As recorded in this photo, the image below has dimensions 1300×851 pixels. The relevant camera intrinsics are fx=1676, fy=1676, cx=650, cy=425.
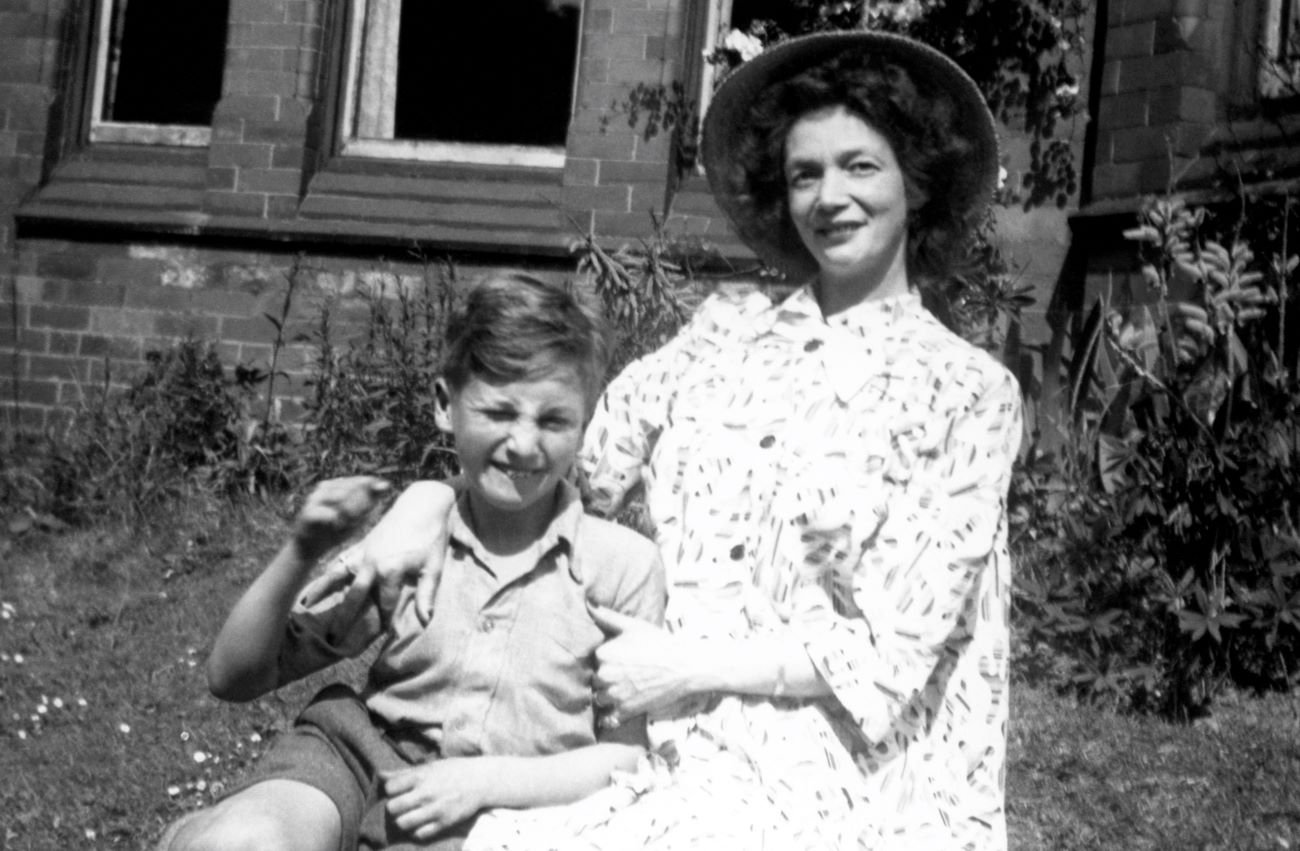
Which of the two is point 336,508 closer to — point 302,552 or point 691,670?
point 302,552

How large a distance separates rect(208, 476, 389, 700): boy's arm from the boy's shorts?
98mm

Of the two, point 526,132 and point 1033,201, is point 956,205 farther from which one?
point 526,132

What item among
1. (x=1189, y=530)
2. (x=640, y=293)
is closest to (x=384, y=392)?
(x=640, y=293)

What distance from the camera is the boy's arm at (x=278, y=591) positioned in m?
2.35

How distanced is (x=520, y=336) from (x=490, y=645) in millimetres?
483

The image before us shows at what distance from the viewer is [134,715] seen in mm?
5109

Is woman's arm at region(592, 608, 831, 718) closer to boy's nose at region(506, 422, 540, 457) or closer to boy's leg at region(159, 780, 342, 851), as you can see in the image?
boy's nose at region(506, 422, 540, 457)

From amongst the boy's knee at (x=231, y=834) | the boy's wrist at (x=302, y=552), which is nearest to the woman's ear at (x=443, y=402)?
the boy's wrist at (x=302, y=552)

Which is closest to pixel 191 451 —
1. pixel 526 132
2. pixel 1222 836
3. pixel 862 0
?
pixel 526 132

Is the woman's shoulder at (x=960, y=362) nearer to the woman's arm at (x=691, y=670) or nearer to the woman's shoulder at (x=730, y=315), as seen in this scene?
the woman's shoulder at (x=730, y=315)

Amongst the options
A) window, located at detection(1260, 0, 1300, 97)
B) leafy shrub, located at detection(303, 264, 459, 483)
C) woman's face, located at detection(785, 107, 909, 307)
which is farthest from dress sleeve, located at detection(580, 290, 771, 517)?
window, located at detection(1260, 0, 1300, 97)

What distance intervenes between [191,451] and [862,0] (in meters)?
3.43

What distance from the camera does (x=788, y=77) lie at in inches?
121

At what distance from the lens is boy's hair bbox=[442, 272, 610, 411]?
8.61 ft
